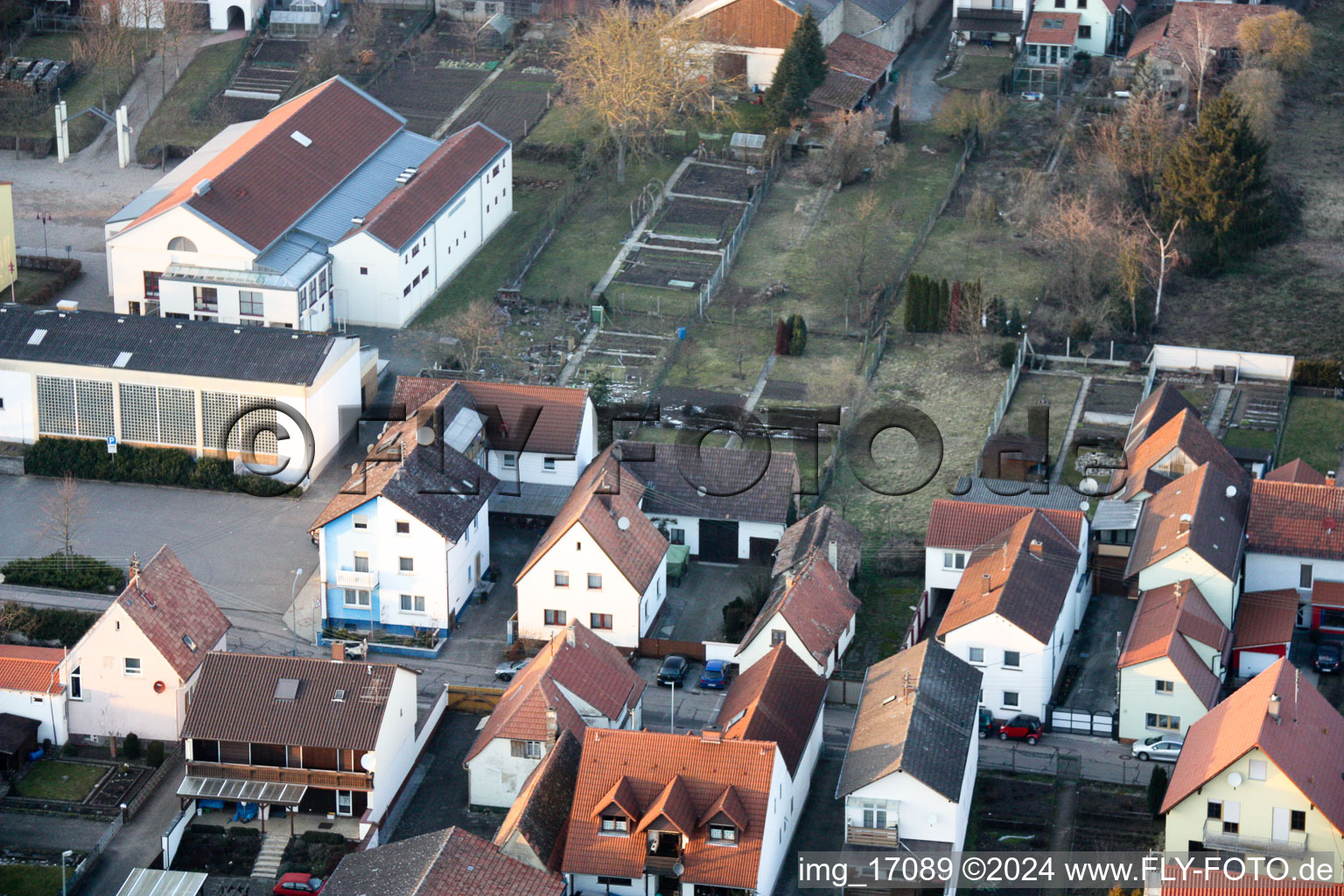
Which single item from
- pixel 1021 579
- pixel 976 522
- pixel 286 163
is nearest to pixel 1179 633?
pixel 1021 579

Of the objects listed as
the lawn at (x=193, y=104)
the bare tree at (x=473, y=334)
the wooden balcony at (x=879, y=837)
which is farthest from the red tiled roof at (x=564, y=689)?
the lawn at (x=193, y=104)

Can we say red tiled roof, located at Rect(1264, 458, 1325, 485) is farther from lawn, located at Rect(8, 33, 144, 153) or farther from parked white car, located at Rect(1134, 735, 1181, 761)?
lawn, located at Rect(8, 33, 144, 153)

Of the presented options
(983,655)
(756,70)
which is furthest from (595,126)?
(983,655)

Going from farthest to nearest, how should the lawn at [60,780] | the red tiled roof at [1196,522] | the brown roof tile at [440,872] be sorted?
the red tiled roof at [1196,522]
the lawn at [60,780]
the brown roof tile at [440,872]

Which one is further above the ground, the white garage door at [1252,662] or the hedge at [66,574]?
the white garage door at [1252,662]

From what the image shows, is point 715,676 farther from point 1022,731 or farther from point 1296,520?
point 1296,520

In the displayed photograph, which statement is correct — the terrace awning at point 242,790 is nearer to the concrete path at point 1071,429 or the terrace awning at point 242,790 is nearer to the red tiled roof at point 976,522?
the red tiled roof at point 976,522
